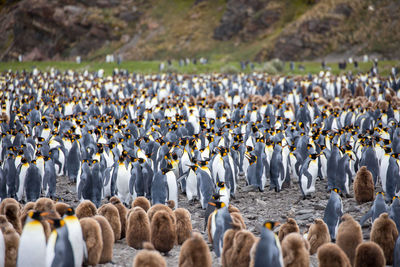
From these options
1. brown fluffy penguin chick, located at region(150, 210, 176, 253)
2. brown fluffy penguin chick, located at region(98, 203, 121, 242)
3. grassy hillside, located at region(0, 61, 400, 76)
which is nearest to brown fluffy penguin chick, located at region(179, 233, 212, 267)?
brown fluffy penguin chick, located at region(150, 210, 176, 253)

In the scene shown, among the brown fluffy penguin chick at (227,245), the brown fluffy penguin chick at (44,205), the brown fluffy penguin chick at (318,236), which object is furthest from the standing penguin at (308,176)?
the brown fluffy penguin chick at (44,205)

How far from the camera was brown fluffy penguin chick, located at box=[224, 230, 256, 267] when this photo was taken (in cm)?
503

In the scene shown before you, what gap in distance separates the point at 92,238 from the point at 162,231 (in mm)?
1054

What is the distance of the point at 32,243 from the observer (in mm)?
4754

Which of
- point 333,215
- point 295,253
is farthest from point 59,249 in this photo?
point 333,215

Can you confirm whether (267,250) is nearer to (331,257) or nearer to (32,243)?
(331,257)

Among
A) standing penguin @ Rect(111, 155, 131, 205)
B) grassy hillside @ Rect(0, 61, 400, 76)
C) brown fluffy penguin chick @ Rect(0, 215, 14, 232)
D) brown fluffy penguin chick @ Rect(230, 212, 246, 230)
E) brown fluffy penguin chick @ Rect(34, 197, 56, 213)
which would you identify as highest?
grassy hillside @ Rect(0, 61, 400, 76)

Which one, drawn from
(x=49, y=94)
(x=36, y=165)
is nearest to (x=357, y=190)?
(x=36, y=165)

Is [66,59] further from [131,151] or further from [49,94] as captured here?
[131,151]

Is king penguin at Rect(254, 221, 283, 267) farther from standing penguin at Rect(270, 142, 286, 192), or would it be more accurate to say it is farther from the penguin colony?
standing penguin at Rect(270, 142, 286, 192)

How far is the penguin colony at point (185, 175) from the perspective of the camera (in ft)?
16.3

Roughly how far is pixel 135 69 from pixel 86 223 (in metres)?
30.6

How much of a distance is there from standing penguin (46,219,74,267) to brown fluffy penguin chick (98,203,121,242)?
1.55m

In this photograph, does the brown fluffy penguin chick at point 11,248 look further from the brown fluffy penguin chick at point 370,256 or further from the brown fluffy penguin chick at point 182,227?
the brown fluffy penguin chick at point 370,256
